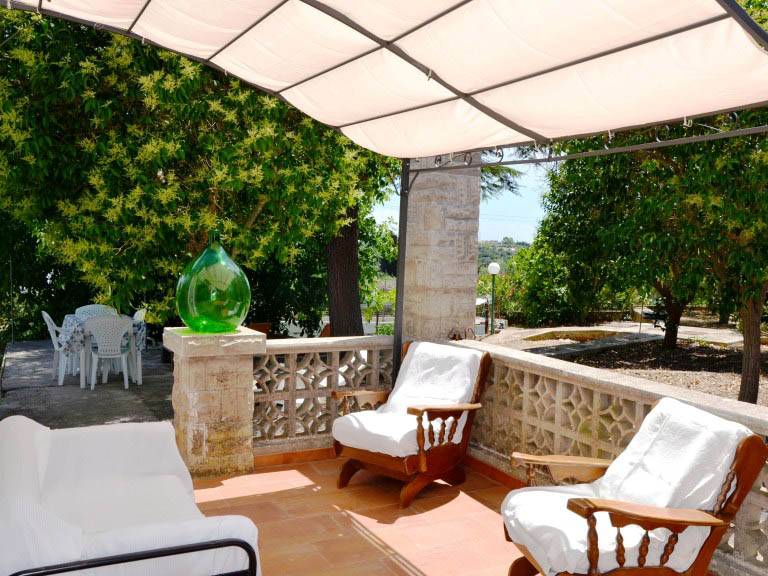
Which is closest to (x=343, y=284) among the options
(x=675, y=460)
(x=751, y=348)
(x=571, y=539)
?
(x=751, y=348)

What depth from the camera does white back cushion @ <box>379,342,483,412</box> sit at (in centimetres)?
471

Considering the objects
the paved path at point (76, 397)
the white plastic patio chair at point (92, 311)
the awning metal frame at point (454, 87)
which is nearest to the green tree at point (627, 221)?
the awning metal frame at point (454, 87)

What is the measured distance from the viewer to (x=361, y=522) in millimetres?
4105

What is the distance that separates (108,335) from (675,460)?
7.08m

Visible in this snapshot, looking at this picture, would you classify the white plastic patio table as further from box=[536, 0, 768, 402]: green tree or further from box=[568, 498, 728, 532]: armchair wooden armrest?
box=[568, 498, 728, 532]: armchair wooden armrest

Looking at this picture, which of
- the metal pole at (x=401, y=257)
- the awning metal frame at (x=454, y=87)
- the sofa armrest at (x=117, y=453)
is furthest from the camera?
the metal pole at (x=401, y=257)

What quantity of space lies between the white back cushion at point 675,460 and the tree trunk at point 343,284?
593 cm

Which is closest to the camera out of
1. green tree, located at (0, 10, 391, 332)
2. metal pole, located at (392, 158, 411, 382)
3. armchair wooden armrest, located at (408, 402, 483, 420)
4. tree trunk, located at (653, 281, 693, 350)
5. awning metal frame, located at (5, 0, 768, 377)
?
awning metal frame, located at (5, 0, 768, 377)

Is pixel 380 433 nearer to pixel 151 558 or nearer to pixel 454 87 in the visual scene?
pixel 454 87

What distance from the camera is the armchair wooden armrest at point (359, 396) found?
491 centimetres

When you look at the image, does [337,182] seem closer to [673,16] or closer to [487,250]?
[673,16]

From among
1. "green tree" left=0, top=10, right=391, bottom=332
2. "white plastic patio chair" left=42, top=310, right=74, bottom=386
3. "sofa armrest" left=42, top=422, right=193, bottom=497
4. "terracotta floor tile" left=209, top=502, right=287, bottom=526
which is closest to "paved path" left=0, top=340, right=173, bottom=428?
"white plastic patio chair" left=42, top=310, right=74, bottom=386

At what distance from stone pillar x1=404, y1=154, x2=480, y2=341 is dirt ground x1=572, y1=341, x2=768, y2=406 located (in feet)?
20.5

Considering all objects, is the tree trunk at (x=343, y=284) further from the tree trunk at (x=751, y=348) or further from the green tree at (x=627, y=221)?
the tree trunk at (x=751, y=348)
